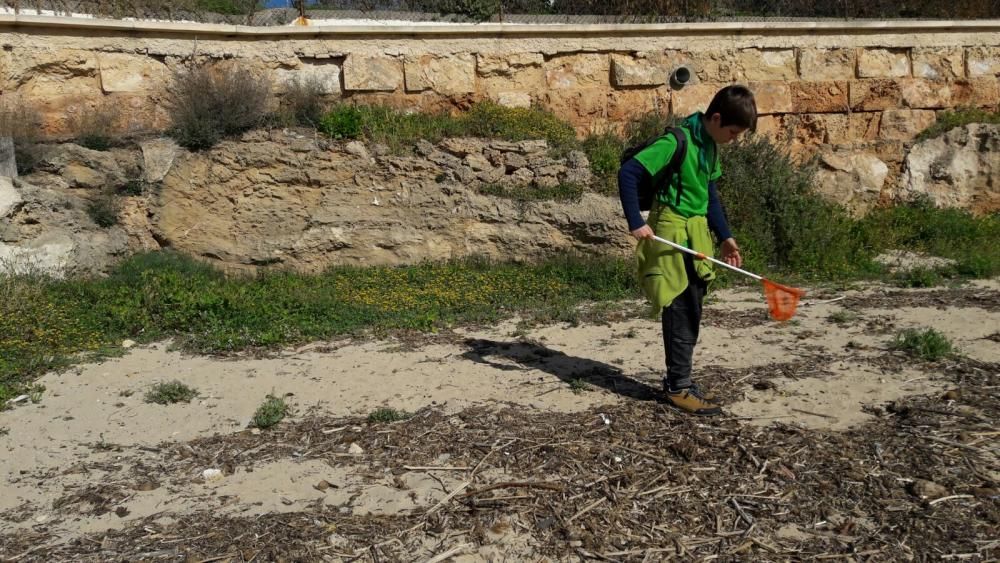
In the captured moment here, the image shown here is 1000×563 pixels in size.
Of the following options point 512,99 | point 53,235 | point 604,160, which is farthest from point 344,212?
point 604,160

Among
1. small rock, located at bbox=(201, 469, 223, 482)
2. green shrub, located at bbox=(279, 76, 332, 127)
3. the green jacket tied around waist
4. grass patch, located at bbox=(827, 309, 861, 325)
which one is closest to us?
small rock, located at bbox=(201, 469, 223, 482)

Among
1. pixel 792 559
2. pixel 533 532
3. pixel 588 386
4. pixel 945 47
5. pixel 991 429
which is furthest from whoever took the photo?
pixel 945 47

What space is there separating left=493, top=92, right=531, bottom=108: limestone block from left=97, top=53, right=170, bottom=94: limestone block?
12.2 feet

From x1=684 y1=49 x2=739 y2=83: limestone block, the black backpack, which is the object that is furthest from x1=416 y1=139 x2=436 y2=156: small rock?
the black backpack

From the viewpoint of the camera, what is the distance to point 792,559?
3336 mm

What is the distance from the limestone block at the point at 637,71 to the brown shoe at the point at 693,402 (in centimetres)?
622

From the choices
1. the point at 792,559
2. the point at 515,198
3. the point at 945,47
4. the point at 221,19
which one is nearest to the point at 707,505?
the point at 792,559

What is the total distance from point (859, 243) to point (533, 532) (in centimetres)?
677

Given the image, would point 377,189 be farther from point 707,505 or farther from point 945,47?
point 945,47

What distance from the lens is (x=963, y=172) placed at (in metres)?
10.7

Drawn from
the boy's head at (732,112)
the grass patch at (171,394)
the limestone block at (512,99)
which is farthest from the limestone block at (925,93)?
the grass patch at (171,394)

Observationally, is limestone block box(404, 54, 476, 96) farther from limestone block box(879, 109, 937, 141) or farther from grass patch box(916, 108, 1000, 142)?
grass patch box(916, 108, 1000, 142)

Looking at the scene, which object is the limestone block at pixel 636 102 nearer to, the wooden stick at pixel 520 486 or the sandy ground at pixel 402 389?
the sandy ground at pixel 402 389

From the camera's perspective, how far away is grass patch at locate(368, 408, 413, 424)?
16.0 ft
